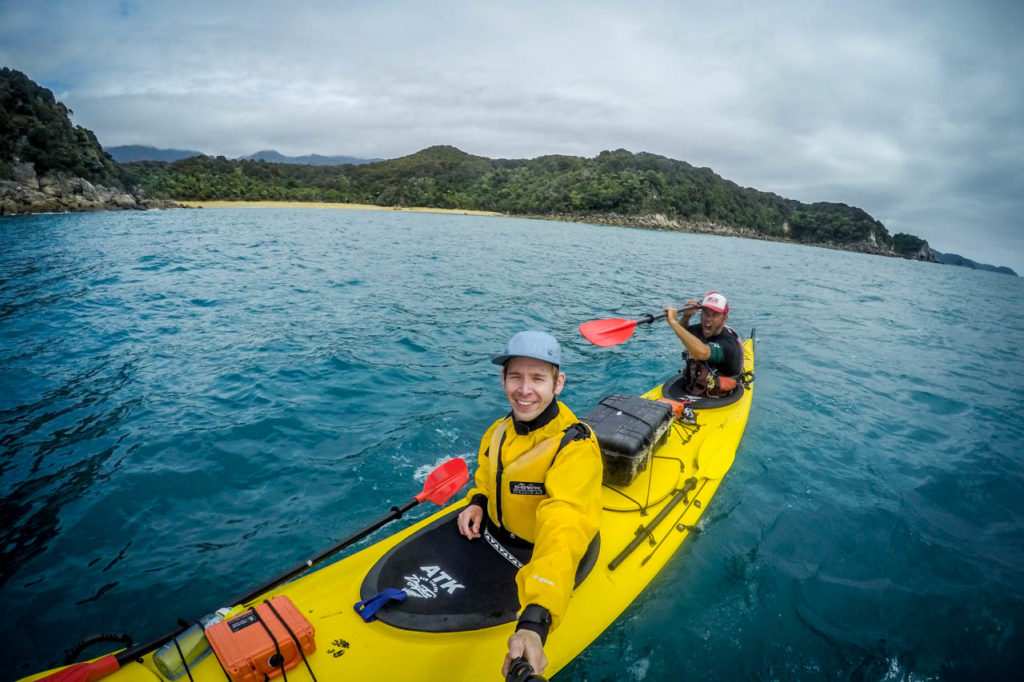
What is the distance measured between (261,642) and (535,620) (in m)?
1.58

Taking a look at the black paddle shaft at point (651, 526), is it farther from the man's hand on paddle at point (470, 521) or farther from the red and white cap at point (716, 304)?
the red and white cap at point (716, 304)

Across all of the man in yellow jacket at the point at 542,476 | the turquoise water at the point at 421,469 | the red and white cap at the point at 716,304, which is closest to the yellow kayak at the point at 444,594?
the turquoise water at the point at 421,469

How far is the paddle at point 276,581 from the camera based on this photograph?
2.21 meters

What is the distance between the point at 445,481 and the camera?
13.2 feet

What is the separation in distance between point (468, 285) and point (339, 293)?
4.96 metres

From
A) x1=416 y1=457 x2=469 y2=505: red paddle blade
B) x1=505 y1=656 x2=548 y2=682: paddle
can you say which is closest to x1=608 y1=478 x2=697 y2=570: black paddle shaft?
x1=416 y1=457 x2=469 y2=505: red paddle blade

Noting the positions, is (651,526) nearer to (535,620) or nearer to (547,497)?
(547,497)

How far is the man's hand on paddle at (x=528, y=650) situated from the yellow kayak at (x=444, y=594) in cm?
93

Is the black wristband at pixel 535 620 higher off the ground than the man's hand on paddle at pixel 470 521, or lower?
higher

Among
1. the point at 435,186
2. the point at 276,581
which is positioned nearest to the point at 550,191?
the point at 435,186

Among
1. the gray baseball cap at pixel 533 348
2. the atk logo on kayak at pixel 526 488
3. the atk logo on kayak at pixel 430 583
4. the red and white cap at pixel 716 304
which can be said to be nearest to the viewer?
the gray baseball cap at pixel 533 348

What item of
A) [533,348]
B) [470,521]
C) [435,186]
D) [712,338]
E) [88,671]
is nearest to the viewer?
[88,671]

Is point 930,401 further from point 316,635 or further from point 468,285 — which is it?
point 468,285

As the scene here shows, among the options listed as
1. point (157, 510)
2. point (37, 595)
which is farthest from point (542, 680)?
point (157, 510)
